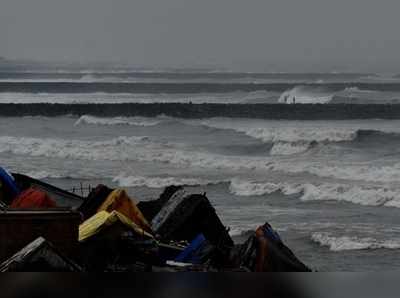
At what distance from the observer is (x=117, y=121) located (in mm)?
60969

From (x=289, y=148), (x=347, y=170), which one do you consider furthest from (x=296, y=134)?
(x=347, y=170)

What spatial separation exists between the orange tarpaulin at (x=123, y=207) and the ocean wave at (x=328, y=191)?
11.5m

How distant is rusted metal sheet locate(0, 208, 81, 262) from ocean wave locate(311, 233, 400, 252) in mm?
9705

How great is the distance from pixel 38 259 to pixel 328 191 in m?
19.3

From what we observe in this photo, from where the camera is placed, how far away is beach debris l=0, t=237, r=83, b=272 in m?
8.41

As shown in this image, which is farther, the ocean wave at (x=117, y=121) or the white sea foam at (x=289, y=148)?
the ocean wave at (x=117, y=121)

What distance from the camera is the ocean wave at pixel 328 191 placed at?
83.5 feet

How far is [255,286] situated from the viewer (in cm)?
433

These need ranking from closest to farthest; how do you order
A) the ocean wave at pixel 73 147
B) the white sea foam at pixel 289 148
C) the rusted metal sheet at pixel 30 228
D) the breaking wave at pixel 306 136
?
1. the rusted metal sheet at pixel 30 228
2. the ocean wave at pixel 73 147
3. the white sea foam at pixel 289 148
4. the breaking wave at pixel 306 136

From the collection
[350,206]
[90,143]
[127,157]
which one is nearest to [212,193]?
[350,206]

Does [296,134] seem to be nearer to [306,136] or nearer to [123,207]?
[306,136]

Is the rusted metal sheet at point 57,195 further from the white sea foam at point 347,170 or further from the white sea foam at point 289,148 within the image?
the white sea foam at point 289,148

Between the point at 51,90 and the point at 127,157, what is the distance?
73967mm

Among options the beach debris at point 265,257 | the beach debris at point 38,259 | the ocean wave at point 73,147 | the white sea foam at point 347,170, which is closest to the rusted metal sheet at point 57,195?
the beach debris at point 265,257
